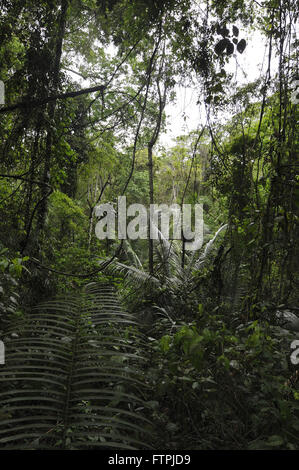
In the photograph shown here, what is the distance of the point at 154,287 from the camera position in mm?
3672

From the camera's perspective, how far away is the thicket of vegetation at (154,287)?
1.37m

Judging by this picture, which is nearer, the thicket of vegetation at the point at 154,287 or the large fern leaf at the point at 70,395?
the large fern leaf at the point at 70,395

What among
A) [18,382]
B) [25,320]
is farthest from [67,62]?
[18,382]

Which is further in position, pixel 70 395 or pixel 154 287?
pixel 154 287

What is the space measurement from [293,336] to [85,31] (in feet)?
15.2

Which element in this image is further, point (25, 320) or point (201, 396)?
point (25, 320)

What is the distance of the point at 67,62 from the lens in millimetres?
5535

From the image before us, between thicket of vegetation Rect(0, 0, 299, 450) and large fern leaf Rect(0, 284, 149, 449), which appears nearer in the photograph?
large fern leaf Rect(0, 284, 149, 449)

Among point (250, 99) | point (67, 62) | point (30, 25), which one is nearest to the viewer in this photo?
point (30, 25)

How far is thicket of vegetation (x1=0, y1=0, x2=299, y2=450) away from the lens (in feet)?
4.48
